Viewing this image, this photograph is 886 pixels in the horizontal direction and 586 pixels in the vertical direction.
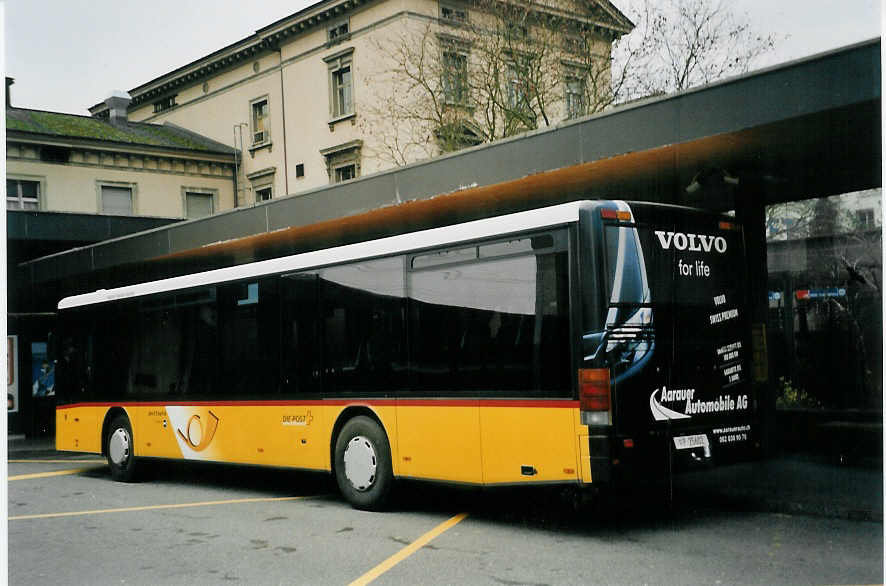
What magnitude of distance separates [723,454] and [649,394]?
3.65 ft

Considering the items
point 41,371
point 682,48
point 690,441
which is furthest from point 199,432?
point 682,48

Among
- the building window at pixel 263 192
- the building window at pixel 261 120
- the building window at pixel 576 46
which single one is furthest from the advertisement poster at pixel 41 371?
the building window at pixel 261 120

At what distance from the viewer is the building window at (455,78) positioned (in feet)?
92.4

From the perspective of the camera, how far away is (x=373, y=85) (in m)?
32.2

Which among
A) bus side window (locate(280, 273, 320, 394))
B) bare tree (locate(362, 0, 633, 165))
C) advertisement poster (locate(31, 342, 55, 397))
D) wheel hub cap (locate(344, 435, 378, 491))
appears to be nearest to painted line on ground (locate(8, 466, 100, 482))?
bus side window (locate(280, 273, 320, 394))

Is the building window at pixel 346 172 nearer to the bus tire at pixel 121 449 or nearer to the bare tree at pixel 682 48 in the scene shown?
the bare tree at pixel 682 48

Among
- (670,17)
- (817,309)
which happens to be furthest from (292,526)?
(670,17)

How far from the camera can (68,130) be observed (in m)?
33.8

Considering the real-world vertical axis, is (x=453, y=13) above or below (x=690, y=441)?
above

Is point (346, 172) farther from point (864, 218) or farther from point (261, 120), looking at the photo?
point (864, 218)

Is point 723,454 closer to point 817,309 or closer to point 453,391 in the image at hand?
point 453,391

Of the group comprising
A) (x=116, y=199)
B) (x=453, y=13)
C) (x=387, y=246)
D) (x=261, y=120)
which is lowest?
(x=387, y=246)

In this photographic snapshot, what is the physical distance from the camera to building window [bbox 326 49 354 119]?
3472cm

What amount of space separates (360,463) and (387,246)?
7.39 ft
